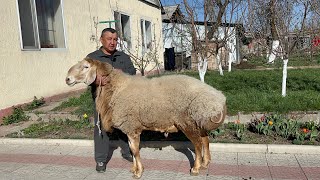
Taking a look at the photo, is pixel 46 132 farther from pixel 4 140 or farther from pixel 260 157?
pixel 260 157

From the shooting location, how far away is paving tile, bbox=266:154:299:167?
4.54 m

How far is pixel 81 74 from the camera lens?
397cm

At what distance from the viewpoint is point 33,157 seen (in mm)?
5387

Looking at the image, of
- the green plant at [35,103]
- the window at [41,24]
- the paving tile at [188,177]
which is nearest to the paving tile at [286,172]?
the paving tile at [188,177]

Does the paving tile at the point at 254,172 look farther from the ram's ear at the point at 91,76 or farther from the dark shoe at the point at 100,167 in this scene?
the ram's ear at the point at 91,76

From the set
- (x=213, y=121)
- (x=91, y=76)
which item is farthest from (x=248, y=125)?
(x=91, y=76)

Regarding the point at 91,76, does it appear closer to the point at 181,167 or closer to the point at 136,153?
the point at 136,153

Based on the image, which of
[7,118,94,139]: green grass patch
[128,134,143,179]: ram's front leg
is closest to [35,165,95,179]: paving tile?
[128,134,143,179]: ram's front leg

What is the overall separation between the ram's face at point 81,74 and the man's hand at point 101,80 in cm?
10

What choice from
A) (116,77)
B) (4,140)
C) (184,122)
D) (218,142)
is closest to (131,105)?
(116,77)

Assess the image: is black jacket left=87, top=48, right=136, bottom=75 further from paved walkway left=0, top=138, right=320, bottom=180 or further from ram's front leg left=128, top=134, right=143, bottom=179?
paved walkway left=0, top=138, right=320, bottom=180

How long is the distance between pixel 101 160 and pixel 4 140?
2825 millimetres

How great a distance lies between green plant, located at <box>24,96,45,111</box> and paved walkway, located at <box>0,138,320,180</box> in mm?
2652

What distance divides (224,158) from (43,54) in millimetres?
6429
